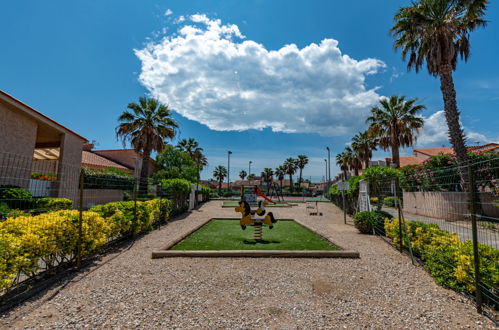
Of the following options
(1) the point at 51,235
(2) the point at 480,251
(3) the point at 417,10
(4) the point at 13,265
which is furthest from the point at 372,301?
(3) the point at 417,10

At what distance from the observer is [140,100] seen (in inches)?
814

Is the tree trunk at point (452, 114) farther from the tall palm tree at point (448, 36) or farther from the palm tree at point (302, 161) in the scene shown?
the palm tree at point (302, 161)

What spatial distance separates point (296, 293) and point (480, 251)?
3.35 meters

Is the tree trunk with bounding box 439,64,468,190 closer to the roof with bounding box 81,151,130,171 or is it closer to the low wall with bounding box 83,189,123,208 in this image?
the low wall with bounding box 83,189,123,208

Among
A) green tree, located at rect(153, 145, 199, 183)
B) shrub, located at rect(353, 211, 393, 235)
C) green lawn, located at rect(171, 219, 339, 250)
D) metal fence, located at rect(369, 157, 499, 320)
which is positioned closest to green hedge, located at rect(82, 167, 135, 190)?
green lawn, located at rect(171, 219, 339, 250)

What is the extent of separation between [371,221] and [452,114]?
9.74 metres

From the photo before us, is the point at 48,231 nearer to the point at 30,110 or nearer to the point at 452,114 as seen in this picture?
the point at 30,110

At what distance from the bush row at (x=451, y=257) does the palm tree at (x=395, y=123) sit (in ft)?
59.7

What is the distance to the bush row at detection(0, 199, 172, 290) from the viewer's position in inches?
136

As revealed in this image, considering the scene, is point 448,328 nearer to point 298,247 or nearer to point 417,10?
point 298,247

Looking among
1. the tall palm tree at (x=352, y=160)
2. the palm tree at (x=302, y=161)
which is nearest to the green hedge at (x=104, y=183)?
the tall palm tree at (x=352, y=160)

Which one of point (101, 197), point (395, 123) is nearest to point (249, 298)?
point (101, 197)

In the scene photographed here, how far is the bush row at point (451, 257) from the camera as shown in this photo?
12.0 feet

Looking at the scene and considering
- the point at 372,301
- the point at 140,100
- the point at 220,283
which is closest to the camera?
the point at 372,301
